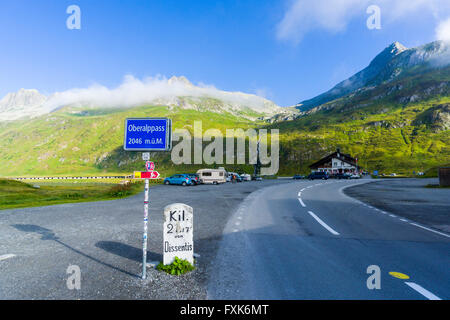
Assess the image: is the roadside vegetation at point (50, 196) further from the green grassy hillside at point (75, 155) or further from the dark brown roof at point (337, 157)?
the green grassy hillside at point (75, 155)

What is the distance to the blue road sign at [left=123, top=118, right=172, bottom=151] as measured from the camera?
4.82 metres

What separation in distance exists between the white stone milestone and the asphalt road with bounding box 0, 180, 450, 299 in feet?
1.39

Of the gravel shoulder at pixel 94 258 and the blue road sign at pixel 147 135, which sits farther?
the blue road sign at pixel 147 135

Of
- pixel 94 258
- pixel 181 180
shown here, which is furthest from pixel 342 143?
pixel 94 258

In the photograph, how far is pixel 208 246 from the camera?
636 cm

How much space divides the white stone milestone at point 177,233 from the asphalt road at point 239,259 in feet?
1.39

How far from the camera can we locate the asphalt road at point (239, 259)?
12.8 ft

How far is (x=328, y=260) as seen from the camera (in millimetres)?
5297

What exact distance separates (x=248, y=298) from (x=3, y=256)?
6222 mm

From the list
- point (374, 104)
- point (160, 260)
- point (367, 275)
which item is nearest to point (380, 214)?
point (367, 275)

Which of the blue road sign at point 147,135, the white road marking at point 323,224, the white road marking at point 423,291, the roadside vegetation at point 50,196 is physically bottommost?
the roadside vegetation at point 50,196

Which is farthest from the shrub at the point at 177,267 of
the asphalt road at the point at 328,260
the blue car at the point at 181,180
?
the blue car at the point at 181,180

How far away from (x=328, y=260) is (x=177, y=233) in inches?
142
